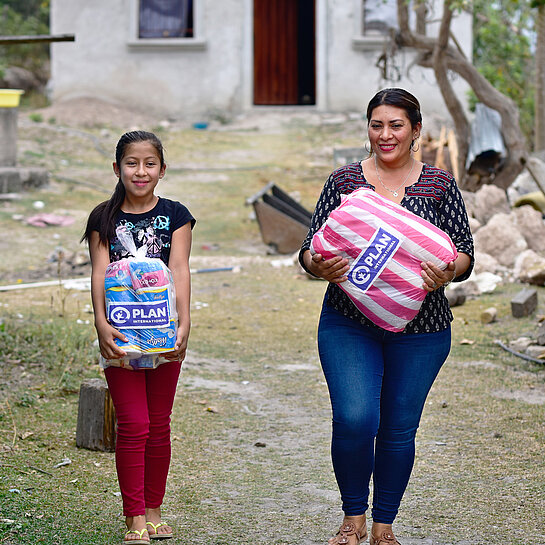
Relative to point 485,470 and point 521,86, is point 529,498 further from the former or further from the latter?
point 521,86

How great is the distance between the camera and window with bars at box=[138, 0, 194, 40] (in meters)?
18.2

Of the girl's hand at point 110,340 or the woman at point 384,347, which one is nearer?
the woman at point 384,347

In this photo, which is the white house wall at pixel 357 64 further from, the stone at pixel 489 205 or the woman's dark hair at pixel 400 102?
the woman's dark hair at pixel 400 102

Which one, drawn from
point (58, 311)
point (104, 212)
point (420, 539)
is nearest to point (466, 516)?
point (420, 539)

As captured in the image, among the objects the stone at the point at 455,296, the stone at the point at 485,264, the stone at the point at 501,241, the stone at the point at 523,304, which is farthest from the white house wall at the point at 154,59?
the stone at the point at 523,304

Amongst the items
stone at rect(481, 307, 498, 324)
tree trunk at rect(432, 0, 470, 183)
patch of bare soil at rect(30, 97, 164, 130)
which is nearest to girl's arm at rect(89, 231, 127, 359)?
stone at rect(481, 307, 498, 324)

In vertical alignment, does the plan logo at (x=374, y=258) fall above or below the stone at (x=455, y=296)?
above

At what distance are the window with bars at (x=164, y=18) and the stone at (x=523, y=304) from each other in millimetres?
12387

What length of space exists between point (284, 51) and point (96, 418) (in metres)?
16.4

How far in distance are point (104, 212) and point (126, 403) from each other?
736 millimetres

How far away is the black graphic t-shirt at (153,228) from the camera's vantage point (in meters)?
3.45

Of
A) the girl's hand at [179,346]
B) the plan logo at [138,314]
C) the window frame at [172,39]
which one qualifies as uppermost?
→ the window frame at [172,39]

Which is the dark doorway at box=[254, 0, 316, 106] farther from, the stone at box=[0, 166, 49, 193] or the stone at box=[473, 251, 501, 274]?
the stone at box=[473, 251, 501, 274]

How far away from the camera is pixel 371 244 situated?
3.13 m
